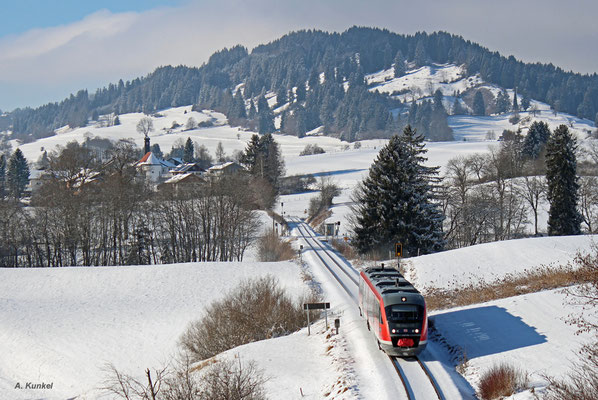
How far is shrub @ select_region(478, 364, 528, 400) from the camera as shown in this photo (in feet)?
47.3

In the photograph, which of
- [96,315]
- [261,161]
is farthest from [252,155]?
[96,315]

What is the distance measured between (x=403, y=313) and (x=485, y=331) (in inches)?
187

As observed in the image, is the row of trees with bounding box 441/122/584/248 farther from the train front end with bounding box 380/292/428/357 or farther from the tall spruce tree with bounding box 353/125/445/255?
the train front end with bounding box 380/292/428/357

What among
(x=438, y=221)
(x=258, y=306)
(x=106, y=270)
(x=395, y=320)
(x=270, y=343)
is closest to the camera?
(x=395, y=320)

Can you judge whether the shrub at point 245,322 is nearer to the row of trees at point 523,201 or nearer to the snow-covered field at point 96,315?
the snow-covered field at point 96,315

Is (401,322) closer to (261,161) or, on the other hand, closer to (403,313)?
(403,313)

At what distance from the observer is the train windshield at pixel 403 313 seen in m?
17.4

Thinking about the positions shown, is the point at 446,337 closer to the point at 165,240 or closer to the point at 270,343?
the point at 270,343

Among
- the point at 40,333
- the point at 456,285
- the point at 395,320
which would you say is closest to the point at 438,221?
the point at 456,285

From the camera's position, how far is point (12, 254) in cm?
5241

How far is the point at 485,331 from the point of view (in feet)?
65.6

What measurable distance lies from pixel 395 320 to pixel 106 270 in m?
31.0

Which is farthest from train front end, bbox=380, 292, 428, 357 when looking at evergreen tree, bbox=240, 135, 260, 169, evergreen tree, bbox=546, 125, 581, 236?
evergreen tree, bbox=240, 135, 260, 169

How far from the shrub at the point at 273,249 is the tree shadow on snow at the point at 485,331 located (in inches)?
1153
